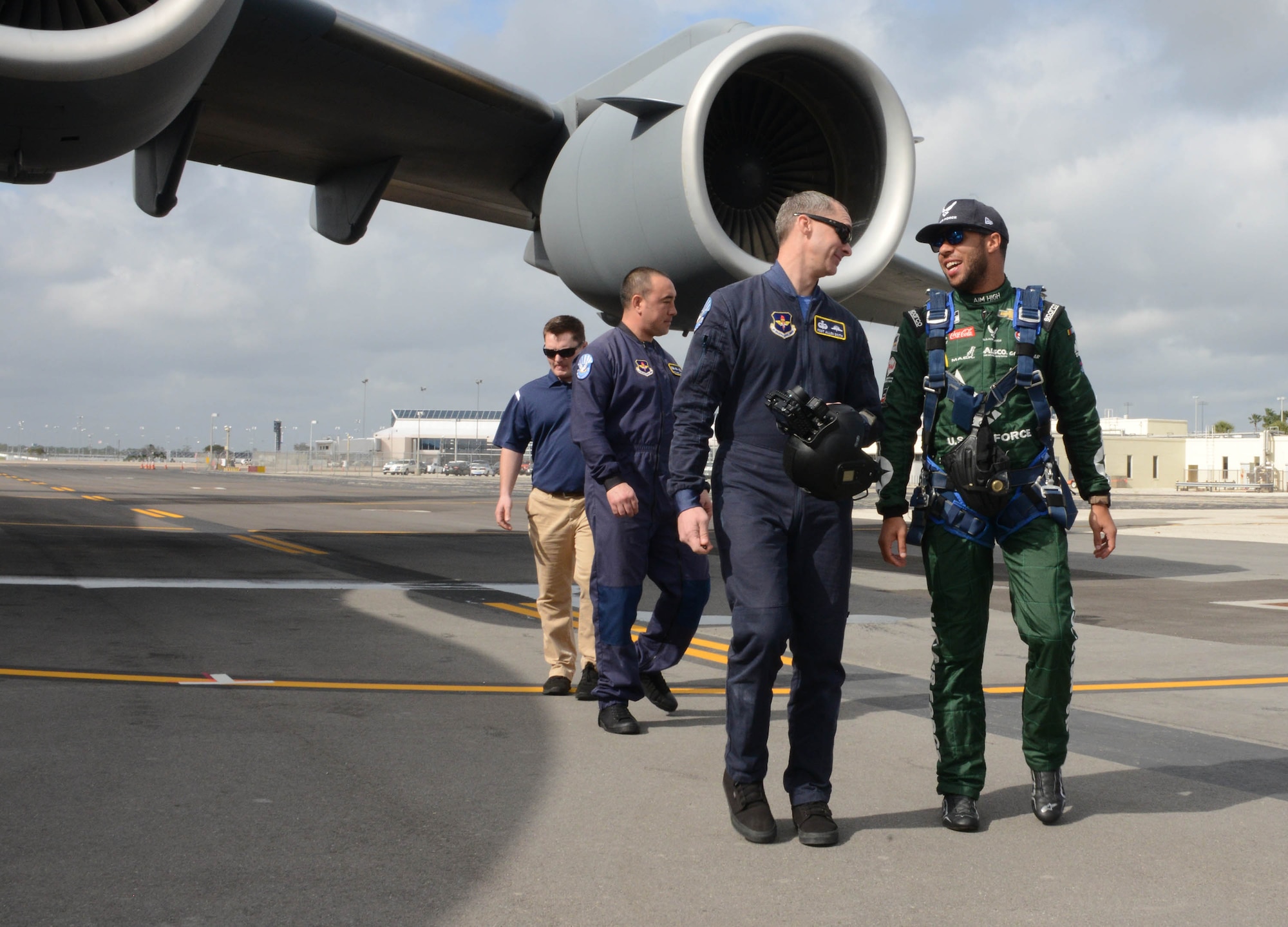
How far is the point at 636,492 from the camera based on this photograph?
464 centimetres

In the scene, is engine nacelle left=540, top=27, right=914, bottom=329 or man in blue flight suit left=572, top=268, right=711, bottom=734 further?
engine nacelle left=540, top=27, right=914, bottom=329

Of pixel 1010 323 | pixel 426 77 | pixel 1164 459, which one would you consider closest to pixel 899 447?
pixel 1010 323

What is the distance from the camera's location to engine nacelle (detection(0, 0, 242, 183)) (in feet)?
17.7

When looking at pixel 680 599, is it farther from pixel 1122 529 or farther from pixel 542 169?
pixel 1122 529

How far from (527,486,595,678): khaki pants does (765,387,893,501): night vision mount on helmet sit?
2076mm

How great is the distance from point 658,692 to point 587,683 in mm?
400

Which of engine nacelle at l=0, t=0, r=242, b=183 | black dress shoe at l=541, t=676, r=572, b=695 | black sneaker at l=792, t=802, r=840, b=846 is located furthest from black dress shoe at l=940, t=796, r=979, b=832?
engine nacelle at l=0, t=0, r=242, b=183

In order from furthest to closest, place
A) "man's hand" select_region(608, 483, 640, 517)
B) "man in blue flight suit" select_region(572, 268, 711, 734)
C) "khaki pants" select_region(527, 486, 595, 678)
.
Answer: "khaki pants" select_region(527, 486, 595, 678)
"man in blue flight suit" select_region(572, 268, 711, 734)
"man's hand" select_region(608, 483, 640, 517)

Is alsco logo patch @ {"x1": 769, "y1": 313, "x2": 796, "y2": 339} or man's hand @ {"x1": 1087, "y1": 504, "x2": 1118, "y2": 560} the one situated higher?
alsco logo patch @ {"x1": 769, "y1": 313, "x2": 796, "y2": 339}

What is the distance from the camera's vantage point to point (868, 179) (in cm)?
852

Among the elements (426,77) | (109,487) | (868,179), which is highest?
(426,77)

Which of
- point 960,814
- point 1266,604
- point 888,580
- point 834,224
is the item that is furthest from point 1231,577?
point 834,224

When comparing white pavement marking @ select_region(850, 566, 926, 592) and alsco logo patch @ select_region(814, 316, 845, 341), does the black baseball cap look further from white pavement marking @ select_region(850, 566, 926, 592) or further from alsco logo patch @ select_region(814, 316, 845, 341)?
white pavement marking @ select_region(850, 566, 926, 592)

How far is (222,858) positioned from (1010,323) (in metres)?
2.64
